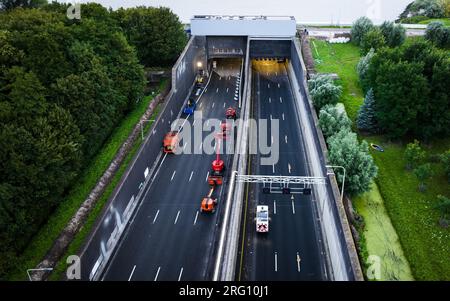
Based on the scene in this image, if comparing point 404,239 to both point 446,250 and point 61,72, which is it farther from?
point 61,72

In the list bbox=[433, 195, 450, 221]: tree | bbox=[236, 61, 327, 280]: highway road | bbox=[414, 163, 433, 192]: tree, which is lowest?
bbox=[236, 61, 327, 280]: highway road

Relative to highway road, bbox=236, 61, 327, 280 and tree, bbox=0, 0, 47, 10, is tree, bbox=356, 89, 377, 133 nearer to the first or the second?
highway road, bbox=236, 61, 327, 280

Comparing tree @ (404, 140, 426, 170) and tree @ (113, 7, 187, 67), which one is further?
tree @ (113, 7, 187, 67)

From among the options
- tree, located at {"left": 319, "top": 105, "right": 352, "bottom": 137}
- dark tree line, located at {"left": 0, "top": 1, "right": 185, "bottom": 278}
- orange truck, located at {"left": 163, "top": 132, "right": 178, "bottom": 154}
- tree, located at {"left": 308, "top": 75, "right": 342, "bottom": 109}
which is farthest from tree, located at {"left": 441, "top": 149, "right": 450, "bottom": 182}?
dark tree line, located at {"left": 0, "top": 1, "right": 185, "bottom": 278}

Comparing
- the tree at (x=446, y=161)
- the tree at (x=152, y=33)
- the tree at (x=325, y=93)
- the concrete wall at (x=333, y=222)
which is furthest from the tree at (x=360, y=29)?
the tree at (x=446, y=161)

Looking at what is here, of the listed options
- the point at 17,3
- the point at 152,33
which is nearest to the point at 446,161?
the point at 152,33

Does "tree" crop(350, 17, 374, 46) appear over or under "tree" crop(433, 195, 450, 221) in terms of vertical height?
over

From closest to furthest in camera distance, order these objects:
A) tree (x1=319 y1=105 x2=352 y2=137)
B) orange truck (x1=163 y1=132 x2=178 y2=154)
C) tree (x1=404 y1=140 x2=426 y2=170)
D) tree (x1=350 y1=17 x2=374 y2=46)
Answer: tree (x1=404 y1=140 x2=426 y2=170) < tree (x1=319 y1=105 x2=352 y2=137) < orange truck (x1=163 y1=132 x2=178 y2=154) < tree (x1=350 y1=17 x2=374 y2=46)
